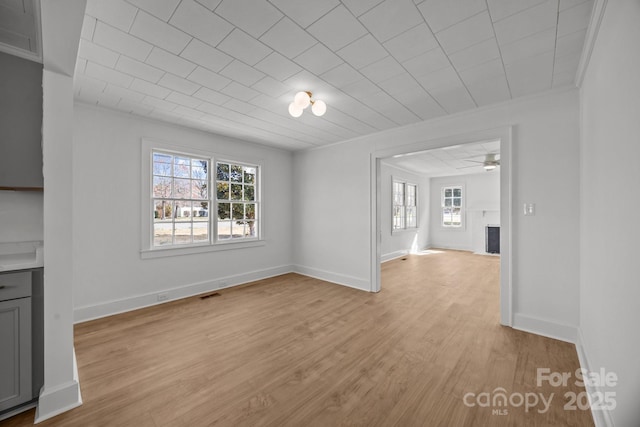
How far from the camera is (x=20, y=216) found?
225 centimetres

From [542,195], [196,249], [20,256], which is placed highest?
[542,195]

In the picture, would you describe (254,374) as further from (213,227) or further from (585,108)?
(585,108)

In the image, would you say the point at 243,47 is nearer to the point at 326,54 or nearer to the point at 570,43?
the point at 326,54

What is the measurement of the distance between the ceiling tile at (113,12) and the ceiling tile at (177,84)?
27.4 inches

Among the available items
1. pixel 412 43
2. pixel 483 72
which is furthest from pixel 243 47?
pixel 483 72

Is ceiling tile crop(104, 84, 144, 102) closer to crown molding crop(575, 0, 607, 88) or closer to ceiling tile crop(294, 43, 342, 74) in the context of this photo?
ceiling tile crop(294, 43, 342, 74)

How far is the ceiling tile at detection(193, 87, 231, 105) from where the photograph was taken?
9.10 feet

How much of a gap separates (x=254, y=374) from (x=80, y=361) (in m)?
1.62

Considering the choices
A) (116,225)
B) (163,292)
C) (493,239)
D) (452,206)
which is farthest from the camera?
(452,206)

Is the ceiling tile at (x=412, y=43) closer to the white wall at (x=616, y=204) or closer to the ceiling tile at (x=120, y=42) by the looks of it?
the white wall at (x=616, y=204)

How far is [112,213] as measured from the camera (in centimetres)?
332

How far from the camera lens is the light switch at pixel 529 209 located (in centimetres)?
285

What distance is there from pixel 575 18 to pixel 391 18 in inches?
48.3

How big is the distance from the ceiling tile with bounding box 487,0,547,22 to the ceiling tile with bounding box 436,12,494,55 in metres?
0.05
